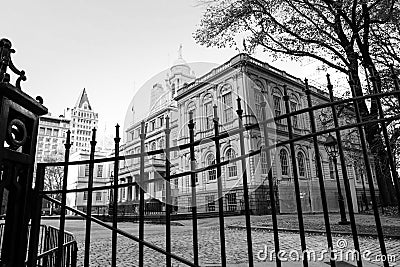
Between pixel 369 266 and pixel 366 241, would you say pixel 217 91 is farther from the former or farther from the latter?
pixel 369 266

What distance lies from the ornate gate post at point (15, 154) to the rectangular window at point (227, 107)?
20.7 m

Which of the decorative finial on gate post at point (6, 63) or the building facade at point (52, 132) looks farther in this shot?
the building facade at point (52, 132)

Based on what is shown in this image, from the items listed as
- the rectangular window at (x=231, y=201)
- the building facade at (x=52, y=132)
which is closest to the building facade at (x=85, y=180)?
the rectangular window at (x=231, y=201)

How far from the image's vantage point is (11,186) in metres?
2.00

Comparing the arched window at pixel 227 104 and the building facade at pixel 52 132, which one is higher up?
the building facade at pixel 52 132

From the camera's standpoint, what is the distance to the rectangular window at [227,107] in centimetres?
2294

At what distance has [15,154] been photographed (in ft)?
6.38

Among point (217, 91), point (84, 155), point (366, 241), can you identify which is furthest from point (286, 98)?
point (84, 155)

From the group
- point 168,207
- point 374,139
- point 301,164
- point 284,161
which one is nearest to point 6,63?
point 168,207

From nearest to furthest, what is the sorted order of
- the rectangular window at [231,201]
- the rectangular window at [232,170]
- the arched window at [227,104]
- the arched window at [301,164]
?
the rectangular window at [231,201] → the rectangular window at [232,170] → the arched window at [227,104] → the arched window at [301,164]

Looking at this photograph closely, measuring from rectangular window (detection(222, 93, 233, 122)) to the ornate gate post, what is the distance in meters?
20.7

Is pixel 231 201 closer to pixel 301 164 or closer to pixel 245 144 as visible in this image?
pixel 245 144

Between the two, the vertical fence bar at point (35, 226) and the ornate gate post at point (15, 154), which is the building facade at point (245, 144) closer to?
the vertical fence bar at point (35, 226)

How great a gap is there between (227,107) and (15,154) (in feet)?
70.2
